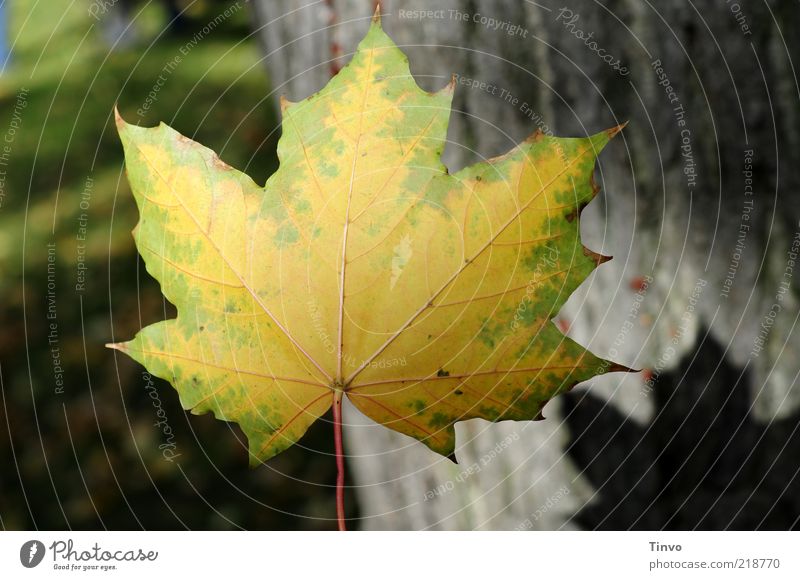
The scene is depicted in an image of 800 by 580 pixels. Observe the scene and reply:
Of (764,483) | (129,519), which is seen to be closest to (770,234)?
(764,483)

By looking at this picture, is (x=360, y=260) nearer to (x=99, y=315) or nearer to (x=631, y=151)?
(x=631, y=151)

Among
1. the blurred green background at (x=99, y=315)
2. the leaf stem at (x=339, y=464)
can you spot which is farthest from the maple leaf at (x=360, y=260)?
the blurred green background at (x=99, y=315)

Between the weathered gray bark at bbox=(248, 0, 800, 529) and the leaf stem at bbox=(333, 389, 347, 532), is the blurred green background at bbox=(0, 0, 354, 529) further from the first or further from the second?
the leaf stem at bbox=(333, 389, 347, 532)

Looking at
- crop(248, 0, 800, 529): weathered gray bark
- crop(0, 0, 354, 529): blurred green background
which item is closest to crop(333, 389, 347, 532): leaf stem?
crop(248, 0, 800, 529): weathered gray bark
